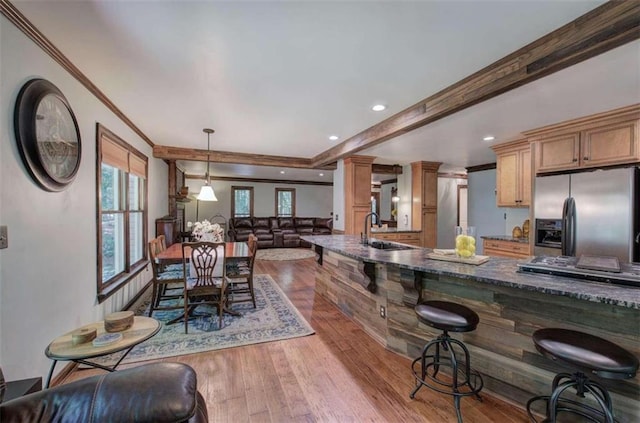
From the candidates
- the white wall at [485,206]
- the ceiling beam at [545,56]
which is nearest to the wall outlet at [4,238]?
the ceiling beam at [545,56]

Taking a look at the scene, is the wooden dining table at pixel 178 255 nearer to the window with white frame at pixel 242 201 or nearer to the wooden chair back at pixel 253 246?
the wooden chair back at pixel 253 246

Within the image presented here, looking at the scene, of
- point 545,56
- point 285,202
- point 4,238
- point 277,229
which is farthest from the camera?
point 285,202

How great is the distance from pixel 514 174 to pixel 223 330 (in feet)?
15.5

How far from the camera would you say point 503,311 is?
1.96 metres

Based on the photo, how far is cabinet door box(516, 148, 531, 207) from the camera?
13.9 ft

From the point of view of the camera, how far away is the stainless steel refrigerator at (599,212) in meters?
2.75

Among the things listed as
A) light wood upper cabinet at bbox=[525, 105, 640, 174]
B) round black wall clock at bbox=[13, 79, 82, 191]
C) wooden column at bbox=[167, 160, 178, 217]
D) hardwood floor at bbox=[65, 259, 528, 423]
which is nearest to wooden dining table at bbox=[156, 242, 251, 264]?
hardwood floor at bbox=[65, 259, 528, 423]

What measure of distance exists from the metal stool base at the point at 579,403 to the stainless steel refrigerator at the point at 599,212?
1931 mm

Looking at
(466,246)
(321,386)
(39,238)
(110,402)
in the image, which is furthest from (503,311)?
(39,238)

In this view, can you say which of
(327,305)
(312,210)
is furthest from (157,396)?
(312,210)

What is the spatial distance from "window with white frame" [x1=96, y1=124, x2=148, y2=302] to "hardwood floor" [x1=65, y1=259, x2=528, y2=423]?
129cm

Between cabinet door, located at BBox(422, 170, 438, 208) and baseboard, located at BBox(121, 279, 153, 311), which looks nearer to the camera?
baseboard, located at BBox(121, 279, 153, 311)

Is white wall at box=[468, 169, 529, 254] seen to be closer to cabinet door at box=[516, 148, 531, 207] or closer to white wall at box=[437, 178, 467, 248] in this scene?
white wall at box=[437, 178, 467, 248]

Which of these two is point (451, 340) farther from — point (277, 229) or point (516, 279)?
point (277, 229)
